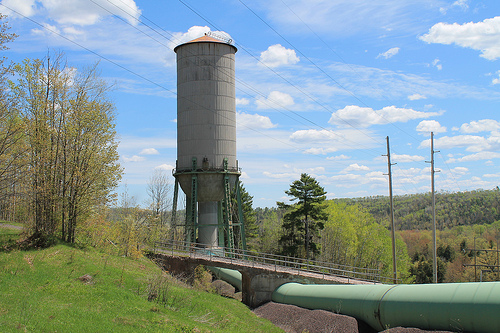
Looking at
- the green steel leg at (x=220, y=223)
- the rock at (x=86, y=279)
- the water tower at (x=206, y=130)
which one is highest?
the water tower at (x=206, y=130)

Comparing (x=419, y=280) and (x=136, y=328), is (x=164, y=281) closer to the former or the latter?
(x=136, y=328)

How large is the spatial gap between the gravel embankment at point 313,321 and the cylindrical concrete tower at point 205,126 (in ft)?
44.5

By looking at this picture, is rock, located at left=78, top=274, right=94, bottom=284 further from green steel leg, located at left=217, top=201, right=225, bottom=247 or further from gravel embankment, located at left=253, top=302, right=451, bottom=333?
green steel leg, located at left=217, top=201, right=225, bottom=247

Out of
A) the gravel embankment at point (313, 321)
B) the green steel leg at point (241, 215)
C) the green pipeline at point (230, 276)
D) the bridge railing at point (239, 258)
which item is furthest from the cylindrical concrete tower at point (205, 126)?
the gravel embankment at point (313, 321)

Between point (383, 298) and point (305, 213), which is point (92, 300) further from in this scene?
point (305, 213)

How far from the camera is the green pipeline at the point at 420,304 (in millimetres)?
13578

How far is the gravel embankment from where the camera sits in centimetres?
1727

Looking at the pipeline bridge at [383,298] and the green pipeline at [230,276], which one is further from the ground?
the pipeline bridge at [383,298]

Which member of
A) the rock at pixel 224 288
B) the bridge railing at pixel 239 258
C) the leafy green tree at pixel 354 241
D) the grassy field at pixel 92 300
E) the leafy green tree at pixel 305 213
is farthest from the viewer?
the leafy green tree at pixel 354 241

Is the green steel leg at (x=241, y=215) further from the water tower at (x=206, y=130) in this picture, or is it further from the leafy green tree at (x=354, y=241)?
the leafy green tree at (x=354, y=241)

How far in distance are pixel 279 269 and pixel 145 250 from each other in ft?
30.8

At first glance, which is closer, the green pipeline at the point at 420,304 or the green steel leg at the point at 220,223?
the green pipeline at the point at 420,304

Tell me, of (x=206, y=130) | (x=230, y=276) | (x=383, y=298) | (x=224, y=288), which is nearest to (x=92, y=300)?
(x=383, y=298)

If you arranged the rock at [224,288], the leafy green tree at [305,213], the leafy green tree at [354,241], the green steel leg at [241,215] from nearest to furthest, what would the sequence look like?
the rock at [224,288] → the green steel leg at [241,215] → the leafy green tree at [305,213] → the leafy green tree at [354,241]
